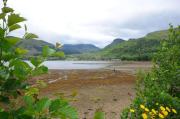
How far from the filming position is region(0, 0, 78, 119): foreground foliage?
1709 mm

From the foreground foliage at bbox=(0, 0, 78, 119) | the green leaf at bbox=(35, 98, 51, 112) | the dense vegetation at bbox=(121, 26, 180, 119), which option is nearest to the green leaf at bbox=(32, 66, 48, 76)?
the foreground foliage at bbox=(0, 0, 78, 119)

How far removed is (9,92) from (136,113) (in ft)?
21.7

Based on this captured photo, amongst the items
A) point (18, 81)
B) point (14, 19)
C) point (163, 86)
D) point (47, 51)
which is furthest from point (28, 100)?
point (163, 86)

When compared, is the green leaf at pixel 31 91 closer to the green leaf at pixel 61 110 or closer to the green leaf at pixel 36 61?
the green leaf at pixel 36 61

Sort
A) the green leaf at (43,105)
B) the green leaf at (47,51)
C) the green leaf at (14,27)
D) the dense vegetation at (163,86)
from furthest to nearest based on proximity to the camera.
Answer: the dense vegetation at (163,86) < the green leaf at (47,51) < the green leaf at (14,27) < the green leaf at (43,105)

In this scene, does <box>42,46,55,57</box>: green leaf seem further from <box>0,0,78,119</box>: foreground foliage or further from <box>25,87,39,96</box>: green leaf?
<box>25,87,39,96</box>: green leaf

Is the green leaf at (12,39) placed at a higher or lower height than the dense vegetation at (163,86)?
higher

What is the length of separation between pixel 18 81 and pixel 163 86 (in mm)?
7461

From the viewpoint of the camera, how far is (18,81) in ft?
6.00

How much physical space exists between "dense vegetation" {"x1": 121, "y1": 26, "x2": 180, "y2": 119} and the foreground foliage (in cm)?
574

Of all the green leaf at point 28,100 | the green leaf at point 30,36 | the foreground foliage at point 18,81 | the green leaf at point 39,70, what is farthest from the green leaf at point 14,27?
the green leaf at point 28,100

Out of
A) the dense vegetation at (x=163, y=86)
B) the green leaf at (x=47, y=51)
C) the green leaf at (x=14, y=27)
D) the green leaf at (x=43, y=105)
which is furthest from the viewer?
the dense vegetation at (x=163, y=86)

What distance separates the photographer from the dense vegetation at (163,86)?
7965 mm

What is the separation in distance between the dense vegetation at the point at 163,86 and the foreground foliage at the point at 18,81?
574 cm
